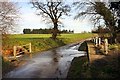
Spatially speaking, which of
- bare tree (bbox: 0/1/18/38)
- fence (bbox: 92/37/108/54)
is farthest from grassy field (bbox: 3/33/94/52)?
fence (bbox: 92/37/108/54)

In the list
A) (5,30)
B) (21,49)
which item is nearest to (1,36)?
(5,30)

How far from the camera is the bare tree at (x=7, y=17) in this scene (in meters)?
18.4

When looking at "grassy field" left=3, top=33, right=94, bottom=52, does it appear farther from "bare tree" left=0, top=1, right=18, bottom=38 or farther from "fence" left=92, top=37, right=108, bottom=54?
"fence" left=92, top=37, right=108, bottom=54

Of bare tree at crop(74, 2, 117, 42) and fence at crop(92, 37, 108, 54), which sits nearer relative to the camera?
fence at crop(92, 37, 108, 54)

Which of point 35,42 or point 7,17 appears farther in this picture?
point 35,42

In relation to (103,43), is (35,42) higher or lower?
lower

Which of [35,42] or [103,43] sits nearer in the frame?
[103,43]

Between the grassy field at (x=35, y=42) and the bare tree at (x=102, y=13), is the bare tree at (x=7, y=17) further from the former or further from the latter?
the bare tree at (x=102, y=13)

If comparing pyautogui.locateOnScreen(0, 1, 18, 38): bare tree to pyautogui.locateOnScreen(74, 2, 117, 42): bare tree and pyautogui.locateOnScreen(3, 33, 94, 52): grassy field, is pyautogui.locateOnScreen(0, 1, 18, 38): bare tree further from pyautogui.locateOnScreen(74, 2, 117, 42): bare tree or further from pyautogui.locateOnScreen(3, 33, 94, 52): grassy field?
pyautogui.locateOnScreen(74, 2, 117, 42): bare tree

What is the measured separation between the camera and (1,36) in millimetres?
18766

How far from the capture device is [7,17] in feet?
61.1

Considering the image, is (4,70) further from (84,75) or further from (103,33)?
(103,33)

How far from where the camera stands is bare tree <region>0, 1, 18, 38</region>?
1837cm

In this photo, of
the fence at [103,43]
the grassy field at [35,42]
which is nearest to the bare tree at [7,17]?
the grassy field at [35,42]
